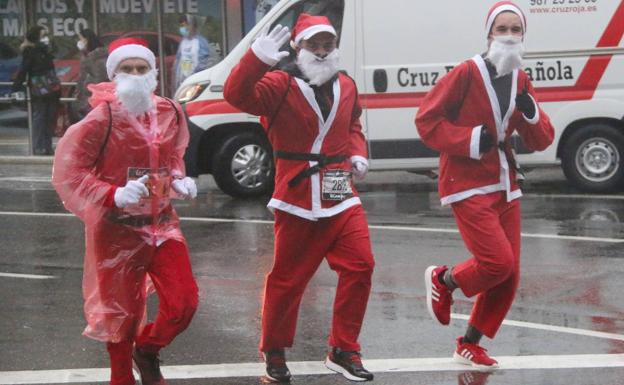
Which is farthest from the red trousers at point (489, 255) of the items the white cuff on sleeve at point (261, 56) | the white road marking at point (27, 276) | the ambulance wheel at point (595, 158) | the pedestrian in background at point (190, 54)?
the pedestrian in background at point (190, 54)

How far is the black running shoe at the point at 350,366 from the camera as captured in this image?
6281 millimetres

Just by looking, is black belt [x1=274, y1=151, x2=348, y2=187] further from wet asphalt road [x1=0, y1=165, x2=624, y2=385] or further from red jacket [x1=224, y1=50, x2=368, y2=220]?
wet asphalt road [x1=0, y1=165, x2=624, y2=385]

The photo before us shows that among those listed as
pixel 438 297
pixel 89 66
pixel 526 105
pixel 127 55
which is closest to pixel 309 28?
pixel 127 55

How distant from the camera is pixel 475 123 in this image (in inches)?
256

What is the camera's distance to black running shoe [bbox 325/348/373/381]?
20.6 ft

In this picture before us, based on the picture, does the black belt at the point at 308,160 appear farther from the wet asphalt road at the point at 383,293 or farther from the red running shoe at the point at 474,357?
the red running shoe at the point at 474,357

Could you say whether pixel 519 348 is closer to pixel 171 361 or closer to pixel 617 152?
pixel 171 361

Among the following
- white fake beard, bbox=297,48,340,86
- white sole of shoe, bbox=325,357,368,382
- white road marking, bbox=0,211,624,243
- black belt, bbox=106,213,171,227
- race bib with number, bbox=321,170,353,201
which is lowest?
white sole of shoe, bbox=325,357,368,382

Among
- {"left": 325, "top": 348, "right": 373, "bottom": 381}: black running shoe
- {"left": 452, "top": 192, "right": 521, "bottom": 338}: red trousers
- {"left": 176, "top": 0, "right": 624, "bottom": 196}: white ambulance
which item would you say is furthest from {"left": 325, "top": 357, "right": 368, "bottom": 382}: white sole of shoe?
{"left": 176, "top": 0, "right": 624, "bottom": 196}: white ambulance

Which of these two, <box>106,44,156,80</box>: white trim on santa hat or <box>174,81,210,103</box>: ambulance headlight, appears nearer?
<box>106,44,156,80</box>: white trim on santa hat

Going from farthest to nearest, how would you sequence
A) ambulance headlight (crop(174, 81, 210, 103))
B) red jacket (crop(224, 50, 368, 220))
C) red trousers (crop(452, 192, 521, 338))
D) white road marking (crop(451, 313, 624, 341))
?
ambulance headlight (crop(174, 81, 210, 103)) < white road marking (crop(451, 313, 624, 341)) < red trousers (crop(452, 192, 521, 338)) < red jacket (crop(224, 50, 368, 220))

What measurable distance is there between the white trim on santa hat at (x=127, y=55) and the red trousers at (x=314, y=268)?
1008 mm

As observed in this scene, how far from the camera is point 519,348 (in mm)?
6973

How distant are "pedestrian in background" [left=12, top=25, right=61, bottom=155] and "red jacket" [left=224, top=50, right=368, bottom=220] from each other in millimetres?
12629
